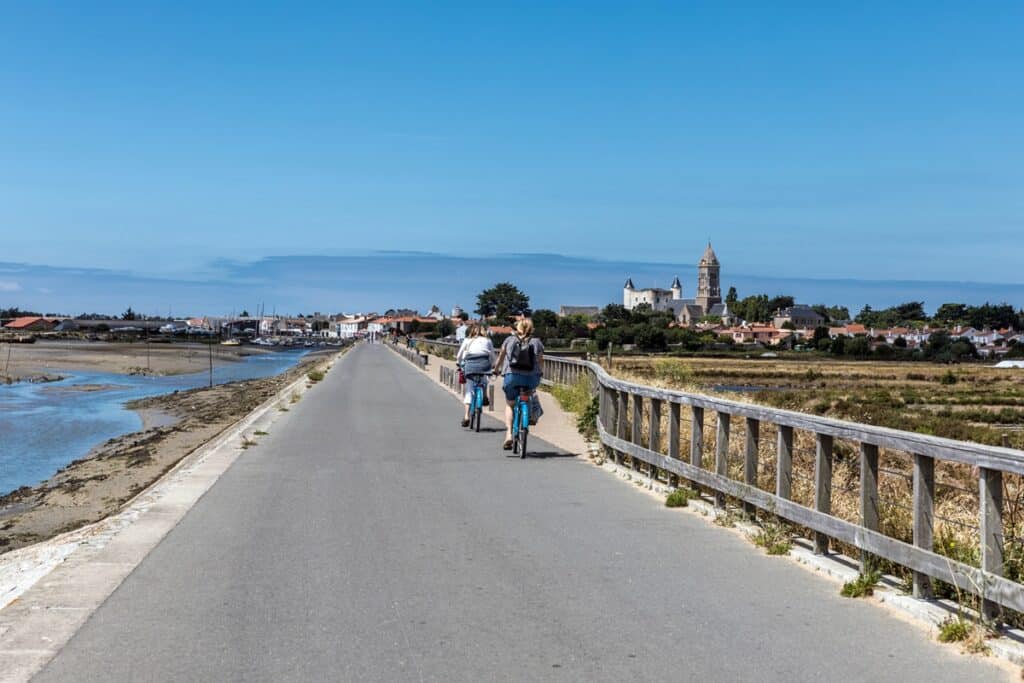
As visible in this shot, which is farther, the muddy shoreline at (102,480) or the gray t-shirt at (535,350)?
the gray t-shirt at (535,350)

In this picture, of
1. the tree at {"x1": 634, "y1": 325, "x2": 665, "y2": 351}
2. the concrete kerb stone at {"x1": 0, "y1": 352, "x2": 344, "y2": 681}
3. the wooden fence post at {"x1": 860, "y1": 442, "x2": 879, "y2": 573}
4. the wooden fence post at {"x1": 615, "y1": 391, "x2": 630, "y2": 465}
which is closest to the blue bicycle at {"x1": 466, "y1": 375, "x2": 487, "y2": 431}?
the wooden fence post at {"x1": 615, "y1": 391, "x2": 630, "y2": 465}

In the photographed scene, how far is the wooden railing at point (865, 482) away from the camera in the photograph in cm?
608

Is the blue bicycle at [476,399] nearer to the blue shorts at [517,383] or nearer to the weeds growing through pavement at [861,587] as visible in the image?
the blue shorts at [517,383]

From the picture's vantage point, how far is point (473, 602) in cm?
692

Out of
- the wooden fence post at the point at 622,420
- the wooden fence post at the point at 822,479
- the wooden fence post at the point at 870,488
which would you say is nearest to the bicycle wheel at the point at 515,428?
the wooden fence post at the point at 622,420

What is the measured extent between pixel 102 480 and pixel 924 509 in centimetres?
1367

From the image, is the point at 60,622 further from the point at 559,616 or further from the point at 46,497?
the point at 46,497

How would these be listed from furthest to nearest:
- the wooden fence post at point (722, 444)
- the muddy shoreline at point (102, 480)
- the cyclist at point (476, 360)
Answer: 1. the cyclist at point (476, 360)
2. the muddy shoreline at point (102, 480)
3. the wooden fence post at point (722, 444)

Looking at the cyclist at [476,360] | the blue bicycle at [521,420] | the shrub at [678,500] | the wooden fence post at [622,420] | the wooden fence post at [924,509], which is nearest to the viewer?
the wooden fence post at [924,509]

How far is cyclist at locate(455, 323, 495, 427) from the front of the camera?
741 inches

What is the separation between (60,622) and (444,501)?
4.97 metres

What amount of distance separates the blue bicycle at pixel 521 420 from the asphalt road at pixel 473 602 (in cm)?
302

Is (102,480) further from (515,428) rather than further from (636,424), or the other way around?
(636,424)

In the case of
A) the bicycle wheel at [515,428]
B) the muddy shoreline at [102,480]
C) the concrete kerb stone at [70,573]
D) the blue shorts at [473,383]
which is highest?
the blue shorts at [473,383]
